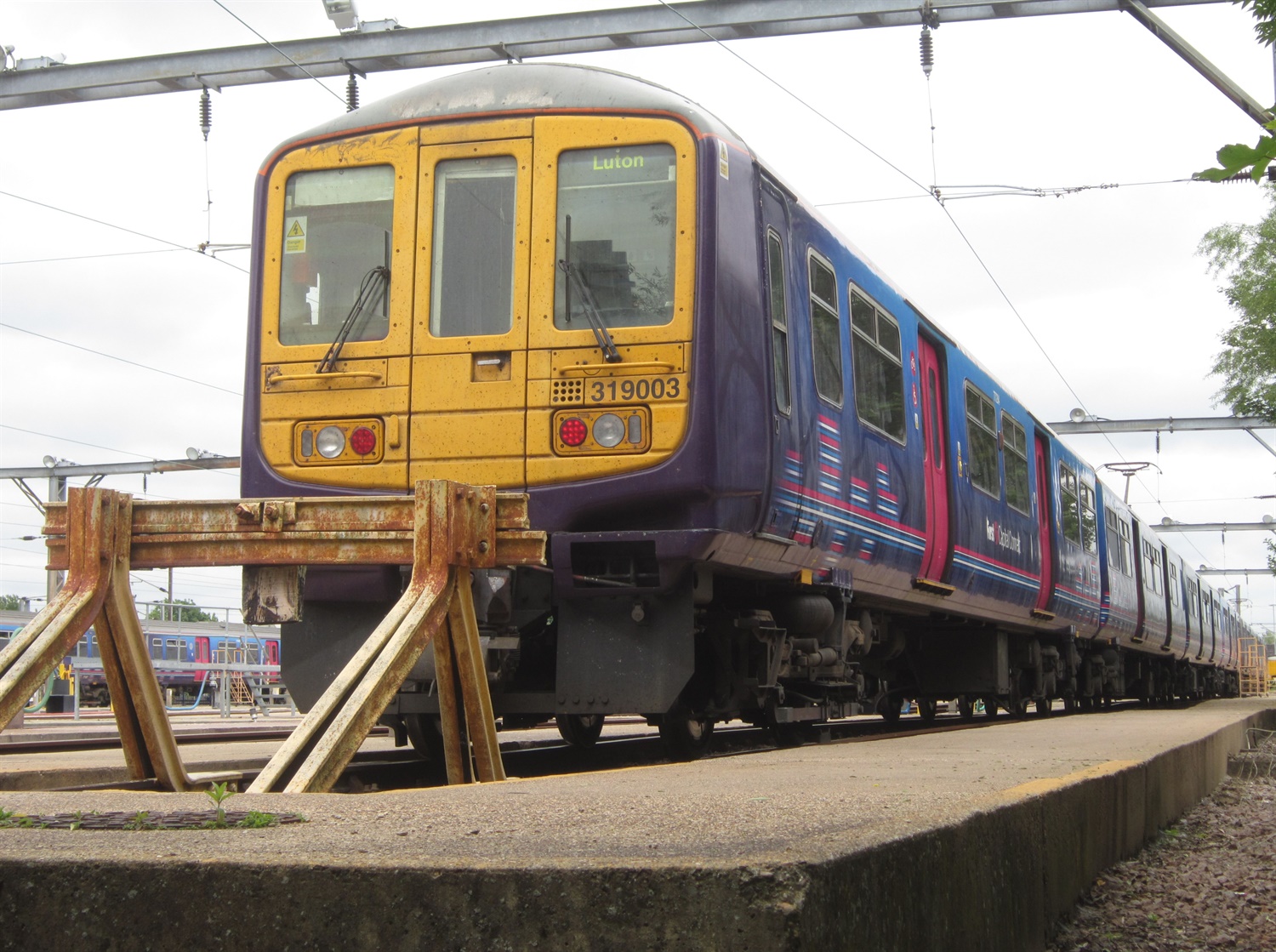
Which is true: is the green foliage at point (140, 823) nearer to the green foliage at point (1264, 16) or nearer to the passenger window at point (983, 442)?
the green foliage at point (1264, 16)

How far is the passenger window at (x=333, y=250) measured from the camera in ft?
21.6

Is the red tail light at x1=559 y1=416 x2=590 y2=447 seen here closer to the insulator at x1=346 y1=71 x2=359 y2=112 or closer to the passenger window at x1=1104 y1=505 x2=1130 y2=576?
the insulator at x1=346 y1=71 x2=359 y2=112

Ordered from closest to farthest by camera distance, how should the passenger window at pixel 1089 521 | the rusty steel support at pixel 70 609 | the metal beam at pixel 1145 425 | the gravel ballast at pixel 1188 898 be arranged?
the gravel ballast at pixel 1188 898
the rusty steel support at pixel 70 609
the passenger window at pixel 1089 521
the metal beam at pixel 1145 425

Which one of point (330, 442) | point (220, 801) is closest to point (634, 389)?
point (330, 442)

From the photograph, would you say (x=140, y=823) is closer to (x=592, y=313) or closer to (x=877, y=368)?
(x=592, y=313)

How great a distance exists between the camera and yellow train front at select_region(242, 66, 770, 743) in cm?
612

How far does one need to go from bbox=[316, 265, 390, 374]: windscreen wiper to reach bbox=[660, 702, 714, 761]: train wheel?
2283 mm

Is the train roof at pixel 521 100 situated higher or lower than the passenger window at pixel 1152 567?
higher

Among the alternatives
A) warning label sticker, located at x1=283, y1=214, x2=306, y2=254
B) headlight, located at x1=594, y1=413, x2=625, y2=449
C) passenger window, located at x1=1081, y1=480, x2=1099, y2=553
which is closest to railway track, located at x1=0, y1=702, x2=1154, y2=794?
headlight, located at x1=594, y1=413, x2=625, y2=449

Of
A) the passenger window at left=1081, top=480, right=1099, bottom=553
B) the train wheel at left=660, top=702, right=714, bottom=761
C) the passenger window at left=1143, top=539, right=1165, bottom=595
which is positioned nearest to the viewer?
the train wheel at left=660, top=702, right=714, bottom=761

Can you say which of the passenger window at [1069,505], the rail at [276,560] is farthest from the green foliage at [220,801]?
the passenger window at [1069,505]

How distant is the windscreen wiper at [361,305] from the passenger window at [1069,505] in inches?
403

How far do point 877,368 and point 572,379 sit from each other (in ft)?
9.85

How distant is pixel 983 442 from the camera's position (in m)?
11.5
